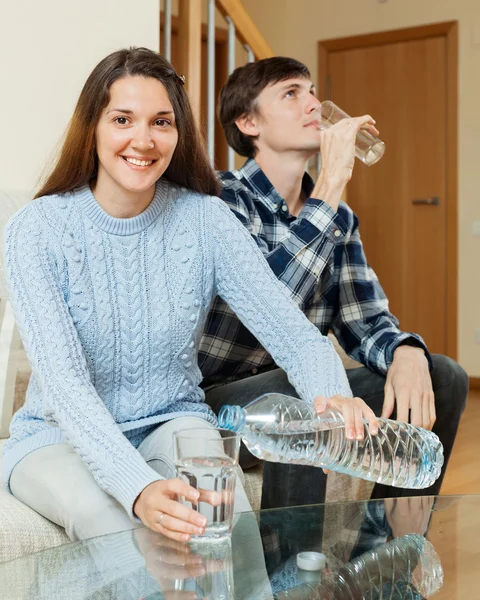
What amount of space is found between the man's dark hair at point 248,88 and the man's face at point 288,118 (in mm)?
18

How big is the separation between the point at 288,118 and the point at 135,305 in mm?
836

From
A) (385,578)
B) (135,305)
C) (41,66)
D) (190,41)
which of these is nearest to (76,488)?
(135,305)

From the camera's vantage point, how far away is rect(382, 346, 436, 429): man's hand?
163cm

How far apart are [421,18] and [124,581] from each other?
15.9ft

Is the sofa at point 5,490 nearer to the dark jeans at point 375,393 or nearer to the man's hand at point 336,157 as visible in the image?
the dark jeans at point 375,393

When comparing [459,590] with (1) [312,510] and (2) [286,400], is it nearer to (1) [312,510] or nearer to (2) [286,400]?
(1) [312,510]

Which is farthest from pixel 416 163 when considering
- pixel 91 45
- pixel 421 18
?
pixel 91 45

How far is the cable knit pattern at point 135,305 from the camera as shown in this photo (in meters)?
1.30

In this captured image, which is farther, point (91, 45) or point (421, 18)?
point (421, 18)

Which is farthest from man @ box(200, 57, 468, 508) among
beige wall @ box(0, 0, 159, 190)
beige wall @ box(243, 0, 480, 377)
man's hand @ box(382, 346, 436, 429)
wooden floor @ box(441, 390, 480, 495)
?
beige wall @ box(243, 0, 480, 377)

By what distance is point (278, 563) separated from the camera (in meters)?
0.94

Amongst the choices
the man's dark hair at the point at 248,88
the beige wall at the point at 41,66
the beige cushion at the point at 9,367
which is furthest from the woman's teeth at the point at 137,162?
the beige wall at the point at 41,66

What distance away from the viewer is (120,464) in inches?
45.1

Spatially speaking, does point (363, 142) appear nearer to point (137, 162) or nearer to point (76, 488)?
point (137, 162)
